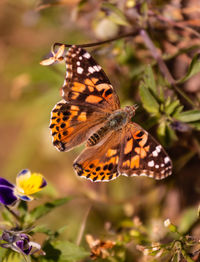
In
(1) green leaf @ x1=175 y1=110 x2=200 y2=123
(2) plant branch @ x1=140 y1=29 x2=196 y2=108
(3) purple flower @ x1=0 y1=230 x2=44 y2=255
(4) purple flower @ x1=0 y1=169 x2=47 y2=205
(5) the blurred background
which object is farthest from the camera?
(5) the blurred background

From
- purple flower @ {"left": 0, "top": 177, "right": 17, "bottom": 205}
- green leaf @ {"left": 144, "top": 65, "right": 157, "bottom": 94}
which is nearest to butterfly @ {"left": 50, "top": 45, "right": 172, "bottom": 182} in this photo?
green leaf @ {"left": 144, "top": 65, "right": 157, "bottom": 94}

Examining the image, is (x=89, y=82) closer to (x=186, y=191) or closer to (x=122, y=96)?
(x=122, y=96)

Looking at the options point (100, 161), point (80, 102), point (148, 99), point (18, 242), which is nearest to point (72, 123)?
point (80, 102)

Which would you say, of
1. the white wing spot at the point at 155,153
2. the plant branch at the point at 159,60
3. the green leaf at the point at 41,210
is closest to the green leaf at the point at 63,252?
the green leaf at the point at 41,210

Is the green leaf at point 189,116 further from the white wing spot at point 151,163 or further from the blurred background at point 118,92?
the white wing spot at point 151,163

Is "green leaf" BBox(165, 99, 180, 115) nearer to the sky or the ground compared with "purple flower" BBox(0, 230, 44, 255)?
nearer to the sky

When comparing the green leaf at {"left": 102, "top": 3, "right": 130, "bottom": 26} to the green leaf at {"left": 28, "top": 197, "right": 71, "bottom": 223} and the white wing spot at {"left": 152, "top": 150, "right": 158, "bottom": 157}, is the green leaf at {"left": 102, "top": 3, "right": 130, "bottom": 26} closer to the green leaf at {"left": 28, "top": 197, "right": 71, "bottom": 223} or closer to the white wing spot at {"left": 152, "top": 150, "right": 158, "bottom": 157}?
the white wing spot at {"left": 152, "top": 150, "right": 158, "bottom": 157}

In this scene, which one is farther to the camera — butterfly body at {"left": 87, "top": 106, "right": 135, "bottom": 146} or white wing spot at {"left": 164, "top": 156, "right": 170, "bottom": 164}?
butterfly body at {"left": 87, "top": 106, "right": 135, "bottom": 146}

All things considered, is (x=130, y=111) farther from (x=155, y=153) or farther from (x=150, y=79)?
(x=155, y=153)

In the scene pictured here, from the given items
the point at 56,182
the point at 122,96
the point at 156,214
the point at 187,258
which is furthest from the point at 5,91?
the point at 187,258
